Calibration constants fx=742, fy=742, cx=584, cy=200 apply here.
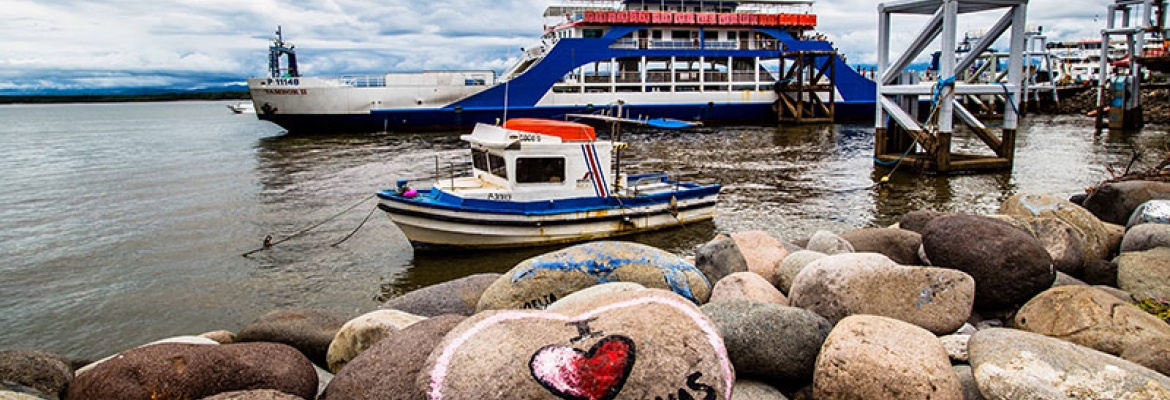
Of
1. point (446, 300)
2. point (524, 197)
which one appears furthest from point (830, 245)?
point (524, 197)

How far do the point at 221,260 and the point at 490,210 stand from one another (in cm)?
546

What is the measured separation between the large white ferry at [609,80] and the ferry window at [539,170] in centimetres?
2556

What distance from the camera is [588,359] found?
150 inches

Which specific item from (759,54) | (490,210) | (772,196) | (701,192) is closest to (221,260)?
(490,210)

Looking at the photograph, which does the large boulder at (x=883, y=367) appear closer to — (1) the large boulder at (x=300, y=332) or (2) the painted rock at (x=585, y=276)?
(2) the painted rock at (x=585, y=276)

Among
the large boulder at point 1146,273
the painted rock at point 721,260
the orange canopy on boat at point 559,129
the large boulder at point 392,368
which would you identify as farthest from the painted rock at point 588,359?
the orange canopy on boat at point 559,129

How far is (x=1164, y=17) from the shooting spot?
37.4m

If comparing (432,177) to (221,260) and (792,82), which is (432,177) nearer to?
(221,260)

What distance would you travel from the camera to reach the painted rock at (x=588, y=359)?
373 centimetres

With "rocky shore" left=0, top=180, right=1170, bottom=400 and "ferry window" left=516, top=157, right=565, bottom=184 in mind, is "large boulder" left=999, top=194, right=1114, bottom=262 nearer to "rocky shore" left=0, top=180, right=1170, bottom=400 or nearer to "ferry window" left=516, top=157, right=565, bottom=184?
"rocky shore" left=0, top=180, right=1170, bottom=400

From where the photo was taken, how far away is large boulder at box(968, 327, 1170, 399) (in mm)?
4172

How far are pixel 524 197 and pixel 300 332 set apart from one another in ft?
24.5

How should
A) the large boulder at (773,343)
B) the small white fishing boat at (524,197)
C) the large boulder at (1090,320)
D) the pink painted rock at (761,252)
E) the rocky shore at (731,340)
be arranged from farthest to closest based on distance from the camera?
the small white fishing boat at (524,197), the pink painted rock at (761,252), the large boulder at (1090,320), the large boulder at (773,343), the rocky shore at (731,340)

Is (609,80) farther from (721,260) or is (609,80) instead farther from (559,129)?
(721,260)
